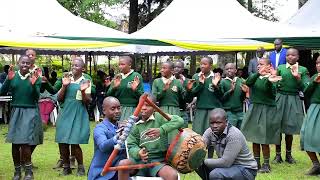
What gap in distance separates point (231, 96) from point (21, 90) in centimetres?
334

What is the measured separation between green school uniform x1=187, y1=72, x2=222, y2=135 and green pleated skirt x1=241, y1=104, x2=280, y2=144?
0.62 m

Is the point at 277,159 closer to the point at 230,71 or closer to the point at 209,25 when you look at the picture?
the point at 230,71

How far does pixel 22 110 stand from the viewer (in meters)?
7.60

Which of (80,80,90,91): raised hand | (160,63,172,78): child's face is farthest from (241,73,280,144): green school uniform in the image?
(80,80,90,91): raised hand

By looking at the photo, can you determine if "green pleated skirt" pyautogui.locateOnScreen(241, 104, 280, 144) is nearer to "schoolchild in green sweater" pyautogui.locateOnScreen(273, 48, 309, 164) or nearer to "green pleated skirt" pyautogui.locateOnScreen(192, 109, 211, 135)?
"schoolchild in green sweater" pyautogui.locateOnScreen(273, 48, 309, 164)

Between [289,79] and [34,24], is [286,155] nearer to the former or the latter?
[289,79]

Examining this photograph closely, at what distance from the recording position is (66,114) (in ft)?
26.5

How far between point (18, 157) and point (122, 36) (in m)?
4.03

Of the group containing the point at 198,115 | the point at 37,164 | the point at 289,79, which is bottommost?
the point at 37,164

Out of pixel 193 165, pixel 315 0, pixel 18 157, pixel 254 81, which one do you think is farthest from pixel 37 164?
pixel 315 0

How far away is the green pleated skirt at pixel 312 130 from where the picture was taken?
7887 millimetres

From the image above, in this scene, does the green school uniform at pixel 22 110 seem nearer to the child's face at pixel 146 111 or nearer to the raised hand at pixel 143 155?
the child's face at pixel 146 111

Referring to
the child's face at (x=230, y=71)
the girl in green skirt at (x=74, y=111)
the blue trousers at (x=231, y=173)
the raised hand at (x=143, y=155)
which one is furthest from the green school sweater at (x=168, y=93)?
the raised hand at (x=143, y=155)

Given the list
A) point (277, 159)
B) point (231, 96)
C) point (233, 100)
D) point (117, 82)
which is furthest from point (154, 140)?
point (277, 159)
